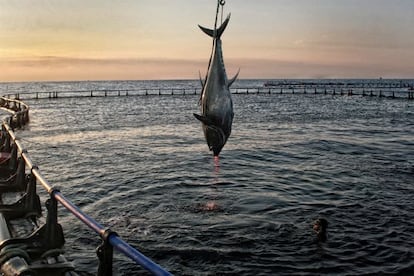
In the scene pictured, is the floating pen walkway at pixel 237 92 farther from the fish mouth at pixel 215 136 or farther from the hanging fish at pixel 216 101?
the hanging fish at pixel 216 101

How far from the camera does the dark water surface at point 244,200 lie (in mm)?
9352

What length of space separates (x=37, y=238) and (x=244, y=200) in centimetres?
970

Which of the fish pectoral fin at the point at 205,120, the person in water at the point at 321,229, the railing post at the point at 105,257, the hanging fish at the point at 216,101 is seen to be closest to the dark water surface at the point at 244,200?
the person in water at the point at 321,229

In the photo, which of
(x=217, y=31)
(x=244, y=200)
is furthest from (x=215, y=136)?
(x=244, y=200)

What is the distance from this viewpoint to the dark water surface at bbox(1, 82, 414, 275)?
30.7 feet

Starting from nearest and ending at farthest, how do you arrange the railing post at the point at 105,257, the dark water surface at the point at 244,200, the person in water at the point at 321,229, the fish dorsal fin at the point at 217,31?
the railing post at the point at 105,257 < the fish dorsal fin at the point at 217,31 < the dark water surface at the point at 244,200 < the person in water at the point at 321,229

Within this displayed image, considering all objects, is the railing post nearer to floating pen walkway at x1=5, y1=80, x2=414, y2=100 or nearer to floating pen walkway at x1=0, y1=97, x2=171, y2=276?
floating pen walkway at x1=0, y1=97, x2=171, y2=276

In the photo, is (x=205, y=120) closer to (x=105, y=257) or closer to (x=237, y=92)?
(x=105, y=257)

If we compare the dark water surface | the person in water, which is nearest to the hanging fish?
the dark water surface

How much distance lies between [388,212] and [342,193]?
2377 mm

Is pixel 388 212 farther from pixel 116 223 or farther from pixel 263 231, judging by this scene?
pixel 116 223

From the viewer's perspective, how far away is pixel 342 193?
15055 mm

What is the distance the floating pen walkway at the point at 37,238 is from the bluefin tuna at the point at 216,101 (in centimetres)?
231

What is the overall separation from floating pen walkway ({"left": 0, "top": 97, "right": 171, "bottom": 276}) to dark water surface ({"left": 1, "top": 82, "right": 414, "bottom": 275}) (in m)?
2.18
